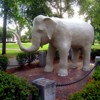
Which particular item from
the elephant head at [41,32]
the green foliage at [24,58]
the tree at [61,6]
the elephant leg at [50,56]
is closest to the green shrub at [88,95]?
the elephant head at [41,32]

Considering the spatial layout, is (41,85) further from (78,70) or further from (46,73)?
(78,70)

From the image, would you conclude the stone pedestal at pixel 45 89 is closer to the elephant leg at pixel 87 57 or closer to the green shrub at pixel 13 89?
the green shrub at pixel 13 89

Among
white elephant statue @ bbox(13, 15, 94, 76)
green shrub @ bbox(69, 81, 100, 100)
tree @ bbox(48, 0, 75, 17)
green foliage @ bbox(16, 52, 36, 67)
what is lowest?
green foliage @ bbox(16, 52, 36, 67)

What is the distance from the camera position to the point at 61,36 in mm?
8039

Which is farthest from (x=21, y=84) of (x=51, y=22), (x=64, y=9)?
(x=64, y=9)

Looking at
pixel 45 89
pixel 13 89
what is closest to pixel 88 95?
pixel 45 89

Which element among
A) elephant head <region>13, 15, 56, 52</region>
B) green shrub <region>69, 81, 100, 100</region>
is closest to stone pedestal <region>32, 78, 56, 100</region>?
green shrub <region>69, 81, 100, 100</region>

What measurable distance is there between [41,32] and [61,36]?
0.90 meters

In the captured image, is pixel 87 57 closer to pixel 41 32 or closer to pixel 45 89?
pixel 41 32

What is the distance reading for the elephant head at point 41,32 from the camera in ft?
25.0

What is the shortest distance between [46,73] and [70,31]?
2.16 meters

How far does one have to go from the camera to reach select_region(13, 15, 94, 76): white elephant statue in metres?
7.68

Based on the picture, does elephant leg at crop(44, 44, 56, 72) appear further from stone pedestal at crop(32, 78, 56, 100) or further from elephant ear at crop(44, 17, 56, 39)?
stone pedestal at crop(32, 78, 56, 100)

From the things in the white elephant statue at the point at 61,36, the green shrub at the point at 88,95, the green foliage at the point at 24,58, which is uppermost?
the white elephant statue at the point at 61,36
